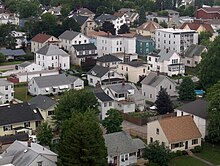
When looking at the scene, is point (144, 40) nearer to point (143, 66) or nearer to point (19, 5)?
point (143, 66)

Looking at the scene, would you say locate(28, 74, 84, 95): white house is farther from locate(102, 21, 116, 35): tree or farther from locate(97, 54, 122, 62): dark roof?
locate(102, 21, 116, 35): tree

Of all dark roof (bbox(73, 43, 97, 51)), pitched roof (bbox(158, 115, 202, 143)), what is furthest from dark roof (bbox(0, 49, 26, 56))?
pitched roof (bbox(158, 115, 202, 143))

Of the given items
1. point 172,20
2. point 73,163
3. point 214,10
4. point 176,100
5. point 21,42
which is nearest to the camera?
point 73,163

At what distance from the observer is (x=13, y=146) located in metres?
28.3

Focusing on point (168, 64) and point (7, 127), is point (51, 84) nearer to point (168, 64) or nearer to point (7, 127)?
point (7, 127)

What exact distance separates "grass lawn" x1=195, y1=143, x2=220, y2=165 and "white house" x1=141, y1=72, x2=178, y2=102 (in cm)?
1109

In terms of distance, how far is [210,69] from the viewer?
42844mm

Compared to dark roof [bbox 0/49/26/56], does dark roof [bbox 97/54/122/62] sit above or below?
above

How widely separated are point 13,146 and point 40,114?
777 centimetres

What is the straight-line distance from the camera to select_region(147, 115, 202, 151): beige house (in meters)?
31.6

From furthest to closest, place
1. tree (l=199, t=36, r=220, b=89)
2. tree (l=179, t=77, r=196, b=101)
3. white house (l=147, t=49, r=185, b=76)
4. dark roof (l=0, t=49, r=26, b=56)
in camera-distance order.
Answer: dark roof (l=0, t=49, r=26, b=56) < white house (l=147, t=49, r=185, b=76) < tree (l=179, t=77, r=196, b=101) < tree (l=199, t=36, r=220, b=89)

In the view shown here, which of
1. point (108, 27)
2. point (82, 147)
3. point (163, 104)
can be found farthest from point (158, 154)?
point (108, 27)

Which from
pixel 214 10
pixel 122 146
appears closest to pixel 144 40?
pixel 214 10

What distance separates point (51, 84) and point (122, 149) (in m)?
17.4
